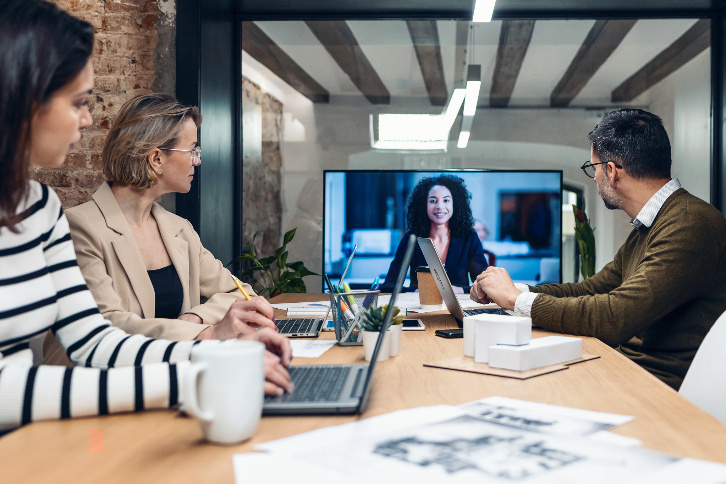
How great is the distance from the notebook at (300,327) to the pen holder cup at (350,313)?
0.15m

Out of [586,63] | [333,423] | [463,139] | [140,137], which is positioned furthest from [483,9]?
[333,423]

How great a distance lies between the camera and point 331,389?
3.22 feet

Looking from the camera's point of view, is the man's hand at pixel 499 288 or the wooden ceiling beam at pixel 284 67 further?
the wooden ceiling beam at pixel 284 67

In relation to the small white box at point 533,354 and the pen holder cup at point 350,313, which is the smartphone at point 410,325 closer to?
the pen holder cup at point 350,313

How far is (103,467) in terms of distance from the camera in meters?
0.70

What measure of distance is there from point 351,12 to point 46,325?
297cm

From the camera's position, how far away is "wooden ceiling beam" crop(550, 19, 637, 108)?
3.61 metres

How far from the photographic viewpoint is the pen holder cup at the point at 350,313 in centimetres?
146

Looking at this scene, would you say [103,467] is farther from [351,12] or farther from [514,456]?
[351,12]

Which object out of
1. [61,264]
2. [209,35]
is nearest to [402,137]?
[209,35]

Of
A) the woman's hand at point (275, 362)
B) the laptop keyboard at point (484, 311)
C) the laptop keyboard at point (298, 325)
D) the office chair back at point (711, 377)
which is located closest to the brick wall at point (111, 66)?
the laptop keyboard at point (298, 325)

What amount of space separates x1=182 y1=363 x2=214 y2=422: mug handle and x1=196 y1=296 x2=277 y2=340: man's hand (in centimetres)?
62

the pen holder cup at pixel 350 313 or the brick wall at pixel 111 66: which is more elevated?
the brick wall at pixel 111 66

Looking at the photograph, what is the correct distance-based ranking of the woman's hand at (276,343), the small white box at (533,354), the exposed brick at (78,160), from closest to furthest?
the woman's hand at (276,343) < the small white box at (533,354) < the exposed brick at (78,160)
